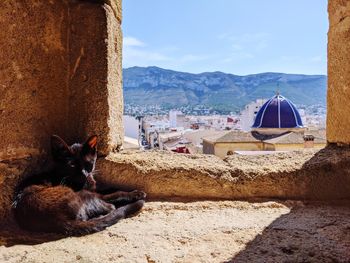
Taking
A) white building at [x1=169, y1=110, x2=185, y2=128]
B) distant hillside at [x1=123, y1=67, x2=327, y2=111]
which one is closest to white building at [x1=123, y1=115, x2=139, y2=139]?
white building at [x1=169, y1=110, x2=185, y2=128]

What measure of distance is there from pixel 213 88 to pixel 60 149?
337 ft

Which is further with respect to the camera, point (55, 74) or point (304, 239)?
point (55, 74)

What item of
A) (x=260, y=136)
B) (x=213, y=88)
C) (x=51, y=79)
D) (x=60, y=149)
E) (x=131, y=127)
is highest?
(x=213, y=88)

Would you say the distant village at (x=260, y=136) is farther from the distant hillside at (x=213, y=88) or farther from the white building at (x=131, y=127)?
the distant hillside at (x=213, y=88)

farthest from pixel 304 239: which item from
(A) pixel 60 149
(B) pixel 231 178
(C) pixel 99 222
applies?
(A) pixel 60 149

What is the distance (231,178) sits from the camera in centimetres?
249

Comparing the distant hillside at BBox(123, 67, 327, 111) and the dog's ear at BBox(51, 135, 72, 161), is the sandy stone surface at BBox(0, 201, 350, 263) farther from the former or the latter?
the distant hillside at BBox(123, 67, 327, 111)

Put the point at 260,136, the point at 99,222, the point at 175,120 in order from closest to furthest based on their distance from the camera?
the point at 99,222 → the point at 260,136 → the point at 175,120

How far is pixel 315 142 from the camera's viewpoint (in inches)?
708

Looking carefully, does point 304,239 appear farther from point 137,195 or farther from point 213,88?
point 213,88

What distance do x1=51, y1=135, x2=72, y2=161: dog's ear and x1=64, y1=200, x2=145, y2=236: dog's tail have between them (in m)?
0.46

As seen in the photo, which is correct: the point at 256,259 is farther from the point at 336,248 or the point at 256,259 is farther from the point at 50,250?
the point at 50,250

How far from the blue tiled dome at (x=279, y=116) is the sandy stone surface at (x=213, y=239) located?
22418 millimetres

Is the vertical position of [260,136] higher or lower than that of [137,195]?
lower
